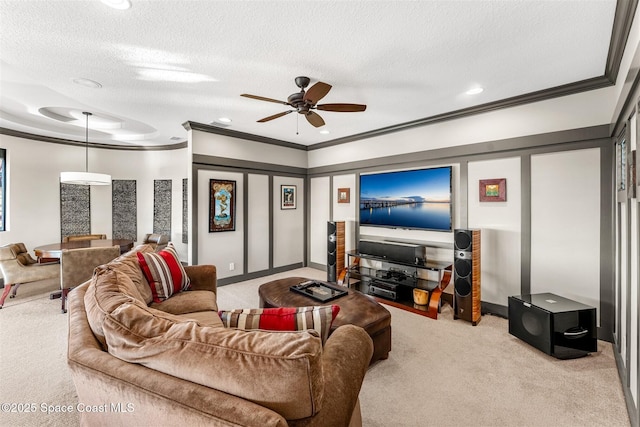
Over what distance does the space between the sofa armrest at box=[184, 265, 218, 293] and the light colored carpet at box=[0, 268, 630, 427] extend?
113 centimetres

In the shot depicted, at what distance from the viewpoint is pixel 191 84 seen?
2912mm

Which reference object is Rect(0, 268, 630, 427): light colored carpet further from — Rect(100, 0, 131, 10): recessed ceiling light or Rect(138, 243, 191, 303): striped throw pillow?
Rect(100, 0, 131, 10): recessed ceiling light

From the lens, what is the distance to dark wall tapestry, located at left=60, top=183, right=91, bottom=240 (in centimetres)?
538

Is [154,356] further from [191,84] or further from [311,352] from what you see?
[191,84]

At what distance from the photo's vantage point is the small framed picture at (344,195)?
5090 mm

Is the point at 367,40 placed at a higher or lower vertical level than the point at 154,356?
higher

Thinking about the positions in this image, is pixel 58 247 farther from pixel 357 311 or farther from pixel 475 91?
pixel 475 91

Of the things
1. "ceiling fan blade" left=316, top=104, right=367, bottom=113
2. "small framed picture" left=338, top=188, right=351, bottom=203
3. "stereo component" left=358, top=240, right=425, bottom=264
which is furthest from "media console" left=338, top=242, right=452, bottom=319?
"ceiling fan blade" left=316, top=104, right=367, bottom=113

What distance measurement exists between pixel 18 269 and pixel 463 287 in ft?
18.3

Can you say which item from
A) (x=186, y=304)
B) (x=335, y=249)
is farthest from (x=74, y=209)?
(x=335, y=249)

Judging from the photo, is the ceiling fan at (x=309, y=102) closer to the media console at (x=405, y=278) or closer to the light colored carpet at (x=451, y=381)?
the media console at (x=405, y=278)

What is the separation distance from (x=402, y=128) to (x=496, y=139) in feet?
4.32

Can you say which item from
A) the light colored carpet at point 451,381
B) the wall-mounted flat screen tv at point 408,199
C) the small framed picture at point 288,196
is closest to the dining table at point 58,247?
the light colored carpet at point 451,381

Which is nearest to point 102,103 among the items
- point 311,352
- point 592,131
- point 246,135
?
point 246,135
